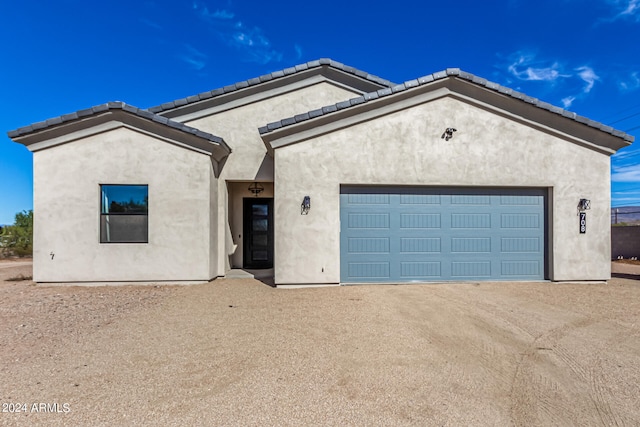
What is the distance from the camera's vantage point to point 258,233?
11320mm

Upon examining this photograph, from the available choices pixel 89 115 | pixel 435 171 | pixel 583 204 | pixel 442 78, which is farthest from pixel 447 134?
pixel 89 115

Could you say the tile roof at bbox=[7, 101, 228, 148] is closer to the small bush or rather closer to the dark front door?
the dark front door

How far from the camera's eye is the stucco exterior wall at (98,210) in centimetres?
804

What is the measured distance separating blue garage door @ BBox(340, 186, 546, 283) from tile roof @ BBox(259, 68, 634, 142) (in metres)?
2.05

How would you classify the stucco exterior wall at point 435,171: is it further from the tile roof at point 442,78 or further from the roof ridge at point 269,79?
the roof ridge at point 269,79

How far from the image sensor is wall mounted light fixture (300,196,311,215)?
7816mm

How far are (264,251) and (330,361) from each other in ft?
26.2

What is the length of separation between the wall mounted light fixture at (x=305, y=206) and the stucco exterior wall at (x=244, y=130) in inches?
92.3

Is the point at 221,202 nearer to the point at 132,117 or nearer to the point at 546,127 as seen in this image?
the point at 132,117

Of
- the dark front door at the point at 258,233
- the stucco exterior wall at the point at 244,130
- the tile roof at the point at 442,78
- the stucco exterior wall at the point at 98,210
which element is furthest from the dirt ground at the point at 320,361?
the dark front door at the point at 258,233

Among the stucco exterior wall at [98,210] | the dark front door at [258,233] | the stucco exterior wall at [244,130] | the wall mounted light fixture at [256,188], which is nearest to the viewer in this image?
the stucco exterior wall at [98,210]

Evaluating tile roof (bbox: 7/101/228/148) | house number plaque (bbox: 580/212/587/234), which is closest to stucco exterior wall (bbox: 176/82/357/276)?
tile roof (bbox: 7/101/228/148)

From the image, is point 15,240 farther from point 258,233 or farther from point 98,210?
point 258,233

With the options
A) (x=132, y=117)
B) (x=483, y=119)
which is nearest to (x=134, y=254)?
(x=132, y=117)
